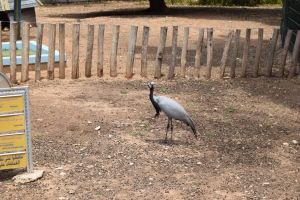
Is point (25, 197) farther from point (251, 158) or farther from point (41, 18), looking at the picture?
point (41, 18)

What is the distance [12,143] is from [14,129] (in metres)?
0.13

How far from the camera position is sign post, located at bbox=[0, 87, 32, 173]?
4.89 metres

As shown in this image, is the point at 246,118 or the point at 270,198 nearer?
the point at 270,198

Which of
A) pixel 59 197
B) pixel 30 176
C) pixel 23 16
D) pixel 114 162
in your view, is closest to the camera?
pixel 59 197

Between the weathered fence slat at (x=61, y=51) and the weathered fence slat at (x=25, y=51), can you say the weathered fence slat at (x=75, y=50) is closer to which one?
the weathered fence slat at (x=61, y=51)

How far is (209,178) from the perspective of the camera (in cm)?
512

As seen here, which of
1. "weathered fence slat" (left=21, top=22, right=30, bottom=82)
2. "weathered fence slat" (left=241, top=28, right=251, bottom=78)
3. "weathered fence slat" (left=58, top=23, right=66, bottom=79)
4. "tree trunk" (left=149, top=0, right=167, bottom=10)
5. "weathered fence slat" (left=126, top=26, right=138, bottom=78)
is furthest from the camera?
"tree trunk" (left=149, top=0, right=167, bottom=10)

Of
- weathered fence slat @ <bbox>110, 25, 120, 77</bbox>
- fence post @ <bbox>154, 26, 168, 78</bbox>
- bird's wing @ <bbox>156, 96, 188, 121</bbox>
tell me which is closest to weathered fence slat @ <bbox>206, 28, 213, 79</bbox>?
fence post @ <bbox>154, 26, 168, 78</bbox>

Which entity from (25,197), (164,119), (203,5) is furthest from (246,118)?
(203,5)

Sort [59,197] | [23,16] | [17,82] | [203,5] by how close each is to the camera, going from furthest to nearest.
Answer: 1. [203,5]
2. [23,16]
3. [17,82]
4. [59,197]

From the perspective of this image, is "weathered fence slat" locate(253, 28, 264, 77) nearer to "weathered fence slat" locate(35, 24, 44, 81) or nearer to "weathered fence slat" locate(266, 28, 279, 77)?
"weathered fence slat" locate(266, 28, 279, 77)

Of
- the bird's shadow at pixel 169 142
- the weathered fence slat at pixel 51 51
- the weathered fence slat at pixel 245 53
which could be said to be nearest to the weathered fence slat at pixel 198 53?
the weathered fence slat at pixel 245 53

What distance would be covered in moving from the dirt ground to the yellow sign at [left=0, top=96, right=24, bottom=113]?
0.68 m

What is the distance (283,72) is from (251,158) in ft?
13.9
